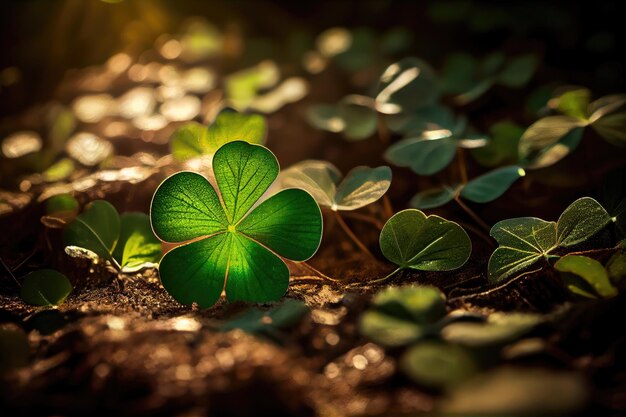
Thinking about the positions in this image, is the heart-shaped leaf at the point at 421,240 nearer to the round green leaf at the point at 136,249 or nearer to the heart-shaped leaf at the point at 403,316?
the heart-shaped leaf at the point at 403,316

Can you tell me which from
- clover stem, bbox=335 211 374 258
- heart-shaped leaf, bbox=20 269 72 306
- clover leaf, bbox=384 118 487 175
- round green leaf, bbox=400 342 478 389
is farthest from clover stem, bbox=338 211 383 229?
heart-shaped leaf, bbox=20 269 72 306

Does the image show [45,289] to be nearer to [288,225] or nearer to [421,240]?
[288,225]

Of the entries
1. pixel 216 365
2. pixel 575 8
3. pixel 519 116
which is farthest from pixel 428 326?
pixel 575 8

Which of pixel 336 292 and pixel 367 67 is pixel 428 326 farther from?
pixel 367 67

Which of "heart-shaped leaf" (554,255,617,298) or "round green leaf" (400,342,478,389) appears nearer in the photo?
"round green leaf" (400,342,478,389)

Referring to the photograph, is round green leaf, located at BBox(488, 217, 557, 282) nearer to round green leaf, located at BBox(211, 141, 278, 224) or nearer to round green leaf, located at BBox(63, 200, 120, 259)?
round green leaf, located at BBox(211, 141, 278, 224)

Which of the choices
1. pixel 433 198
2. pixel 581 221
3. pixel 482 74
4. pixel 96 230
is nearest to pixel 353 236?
pixel 433 198
